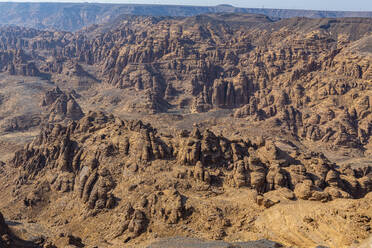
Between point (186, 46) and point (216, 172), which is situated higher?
point (186, 46)

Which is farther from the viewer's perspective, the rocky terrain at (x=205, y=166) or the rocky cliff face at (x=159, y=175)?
the rocky cliff face at (x=159, y=175)

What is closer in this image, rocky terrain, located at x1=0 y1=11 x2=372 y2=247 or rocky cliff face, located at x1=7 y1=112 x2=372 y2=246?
rocky terrain, located at x1=0 y1=11 x2=372 y2=247

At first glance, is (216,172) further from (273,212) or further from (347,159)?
(347,159)

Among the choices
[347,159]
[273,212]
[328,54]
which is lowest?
[347,159]

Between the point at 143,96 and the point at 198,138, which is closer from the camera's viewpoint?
the point at 198,138

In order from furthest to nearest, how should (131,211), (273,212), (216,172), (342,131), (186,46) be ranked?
(186,46), (342,131), (216,172), (131,211), (273,212)

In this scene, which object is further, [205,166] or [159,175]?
[205,166]

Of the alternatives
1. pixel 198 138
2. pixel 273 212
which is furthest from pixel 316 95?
pixel 273 212

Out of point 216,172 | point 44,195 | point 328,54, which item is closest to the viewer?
point 216,172

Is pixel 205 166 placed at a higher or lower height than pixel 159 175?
higher
